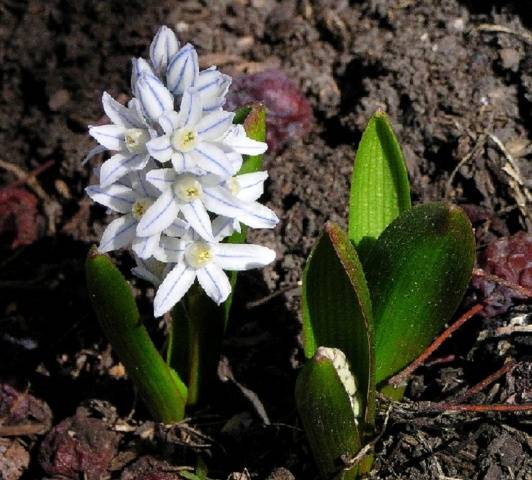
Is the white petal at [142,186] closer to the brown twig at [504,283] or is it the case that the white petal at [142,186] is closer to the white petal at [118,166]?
the white petal at [118,166]

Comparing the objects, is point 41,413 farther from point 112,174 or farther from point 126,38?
point 126,38

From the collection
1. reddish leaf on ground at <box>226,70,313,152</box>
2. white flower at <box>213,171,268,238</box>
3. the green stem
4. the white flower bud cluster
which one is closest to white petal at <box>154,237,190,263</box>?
white flower at <box>213,171,268,238</box>

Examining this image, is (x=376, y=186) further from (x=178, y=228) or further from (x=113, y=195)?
(x=113, y=195)

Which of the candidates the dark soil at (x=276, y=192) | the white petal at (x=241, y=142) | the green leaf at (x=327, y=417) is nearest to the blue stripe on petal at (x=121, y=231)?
the white petal at (x=241, y=142)

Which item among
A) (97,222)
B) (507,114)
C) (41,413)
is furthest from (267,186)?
(41,413)

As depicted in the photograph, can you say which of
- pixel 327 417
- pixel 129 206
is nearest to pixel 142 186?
pixel 129 206

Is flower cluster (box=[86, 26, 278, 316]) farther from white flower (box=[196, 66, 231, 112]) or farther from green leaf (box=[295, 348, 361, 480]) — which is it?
green leaf (box=[295, 348, 361, 480])

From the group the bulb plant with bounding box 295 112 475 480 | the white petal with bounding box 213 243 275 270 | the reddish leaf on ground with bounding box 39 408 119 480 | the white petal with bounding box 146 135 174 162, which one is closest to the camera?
the white petal with bounding box 146 135 174 162
